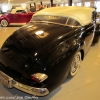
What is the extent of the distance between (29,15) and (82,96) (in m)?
7.70

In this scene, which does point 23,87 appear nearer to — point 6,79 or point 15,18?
point 6,79

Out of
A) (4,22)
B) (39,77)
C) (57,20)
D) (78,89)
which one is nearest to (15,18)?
(4,22)

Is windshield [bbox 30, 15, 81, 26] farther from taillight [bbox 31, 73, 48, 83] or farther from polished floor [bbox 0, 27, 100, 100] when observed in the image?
taillight [bbox 31, 73, 48, 83]

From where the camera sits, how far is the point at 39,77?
70.4 inches

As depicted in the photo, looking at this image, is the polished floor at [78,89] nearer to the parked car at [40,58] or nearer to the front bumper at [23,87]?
the parked car at [40,58]

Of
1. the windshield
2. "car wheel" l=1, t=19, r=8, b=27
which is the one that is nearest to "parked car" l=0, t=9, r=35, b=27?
"car wheel" l=1, t=19, r=8, b=27

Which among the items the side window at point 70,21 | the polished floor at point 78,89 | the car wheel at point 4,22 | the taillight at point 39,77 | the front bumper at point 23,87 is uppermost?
the side window at point 70,21

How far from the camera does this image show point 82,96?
87.4 inches

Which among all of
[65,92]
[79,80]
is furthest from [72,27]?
[65,92]

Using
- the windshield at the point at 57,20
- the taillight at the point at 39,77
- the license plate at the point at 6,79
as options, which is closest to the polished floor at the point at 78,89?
the license plate at the point at 6,79

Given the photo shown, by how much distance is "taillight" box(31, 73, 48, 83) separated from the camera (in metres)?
1.78

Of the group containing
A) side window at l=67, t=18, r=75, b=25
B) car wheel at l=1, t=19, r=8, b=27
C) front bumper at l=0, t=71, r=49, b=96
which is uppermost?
side window at l=67, t=18, r=75, b=25

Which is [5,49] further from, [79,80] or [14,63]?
[79,80]

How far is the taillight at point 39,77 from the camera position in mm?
1784
